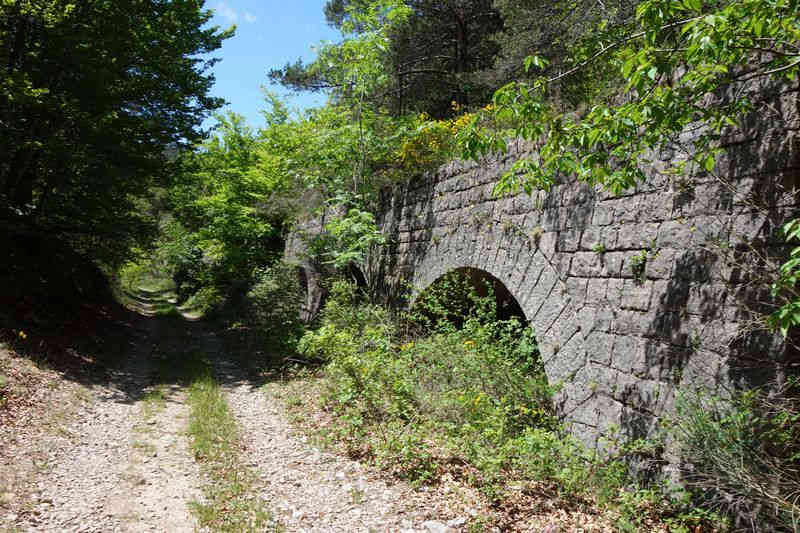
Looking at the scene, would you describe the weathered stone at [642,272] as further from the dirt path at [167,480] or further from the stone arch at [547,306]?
the dirt path at [167,480]

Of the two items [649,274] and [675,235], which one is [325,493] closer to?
[649,274]

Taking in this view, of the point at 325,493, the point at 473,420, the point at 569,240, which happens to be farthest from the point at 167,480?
the point at 569,240

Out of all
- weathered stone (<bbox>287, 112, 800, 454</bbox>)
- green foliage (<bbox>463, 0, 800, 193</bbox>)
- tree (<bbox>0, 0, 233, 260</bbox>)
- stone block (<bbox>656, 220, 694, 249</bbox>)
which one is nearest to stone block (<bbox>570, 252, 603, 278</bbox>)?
weathered stone (<bbox>287, 112, 800, 454</bbox>)

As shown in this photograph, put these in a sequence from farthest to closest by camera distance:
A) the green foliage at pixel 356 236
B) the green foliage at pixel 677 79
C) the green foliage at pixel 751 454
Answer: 1. the green foliage at pixel 356 236
2. the green foliage at pixel 751 454
3. the green foliage at pixel 677 79

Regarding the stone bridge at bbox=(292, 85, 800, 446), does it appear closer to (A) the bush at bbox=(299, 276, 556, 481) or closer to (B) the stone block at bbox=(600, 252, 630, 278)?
(B) the stone block at bbox=(600, 252, 630, 278)

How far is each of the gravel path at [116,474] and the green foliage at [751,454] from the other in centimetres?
364

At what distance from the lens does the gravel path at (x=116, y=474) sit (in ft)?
12.6

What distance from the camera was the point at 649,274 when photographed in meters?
3.70

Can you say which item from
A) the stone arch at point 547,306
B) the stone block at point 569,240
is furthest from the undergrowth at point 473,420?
the stone block at point 569,240

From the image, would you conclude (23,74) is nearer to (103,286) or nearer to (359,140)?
(359,140)

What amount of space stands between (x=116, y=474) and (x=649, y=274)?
515 centimetres

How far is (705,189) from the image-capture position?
3.34 meters

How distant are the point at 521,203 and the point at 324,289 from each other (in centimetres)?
652

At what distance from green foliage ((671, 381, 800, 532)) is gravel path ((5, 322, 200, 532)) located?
3643 mm
